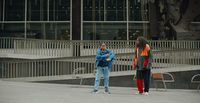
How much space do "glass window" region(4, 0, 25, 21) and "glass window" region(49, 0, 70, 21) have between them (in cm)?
196

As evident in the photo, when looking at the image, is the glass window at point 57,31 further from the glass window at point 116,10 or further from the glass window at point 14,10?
the glass window at point 116,10

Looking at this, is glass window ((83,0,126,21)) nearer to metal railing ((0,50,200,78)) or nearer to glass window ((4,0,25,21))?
glass window ((4,0,25,21))

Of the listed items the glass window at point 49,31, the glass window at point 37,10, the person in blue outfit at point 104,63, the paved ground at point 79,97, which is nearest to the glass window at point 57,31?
the glass window at point 49,31

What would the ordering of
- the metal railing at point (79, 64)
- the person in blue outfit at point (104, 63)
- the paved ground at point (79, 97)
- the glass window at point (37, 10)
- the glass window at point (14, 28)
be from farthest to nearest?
1. the glass window at point (37, 10)
2. the glass window at point (14, 28)
3. the metal railing at point (79, 64)
4. the person in blue outfit at point (104, 63)
5. the paved ground at point (79, 97)

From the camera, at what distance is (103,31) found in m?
28.4

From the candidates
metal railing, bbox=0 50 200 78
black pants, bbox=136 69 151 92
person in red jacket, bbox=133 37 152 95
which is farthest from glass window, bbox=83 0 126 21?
black pants, bbox=136 69 151 92

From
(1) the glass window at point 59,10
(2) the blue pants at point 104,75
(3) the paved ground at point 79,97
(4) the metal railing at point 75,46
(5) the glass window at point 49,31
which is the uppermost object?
(1) the glass window at point 59,10

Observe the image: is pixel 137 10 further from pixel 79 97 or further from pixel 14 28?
pixel 79 97

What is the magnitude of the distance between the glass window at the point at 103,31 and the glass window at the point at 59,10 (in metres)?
1.47

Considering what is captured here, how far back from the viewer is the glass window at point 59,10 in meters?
28.2

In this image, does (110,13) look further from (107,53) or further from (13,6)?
(107,53)

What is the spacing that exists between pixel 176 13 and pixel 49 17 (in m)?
8.42

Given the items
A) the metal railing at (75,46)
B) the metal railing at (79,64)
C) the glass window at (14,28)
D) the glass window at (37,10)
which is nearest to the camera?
the metal railing at (79,64)

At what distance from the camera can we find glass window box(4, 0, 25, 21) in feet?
93.2
